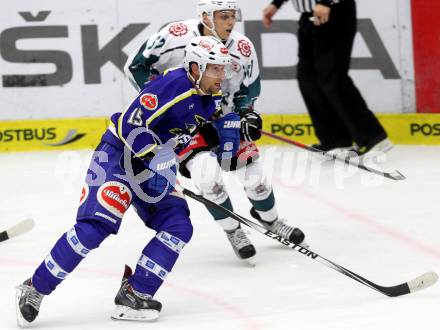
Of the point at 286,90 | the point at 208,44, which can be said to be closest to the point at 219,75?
the point at 208,44

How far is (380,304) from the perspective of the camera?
461cm

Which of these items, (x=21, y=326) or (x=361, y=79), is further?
(x=361, y=79)

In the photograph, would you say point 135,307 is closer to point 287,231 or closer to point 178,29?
point 287,231

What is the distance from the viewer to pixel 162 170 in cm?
458

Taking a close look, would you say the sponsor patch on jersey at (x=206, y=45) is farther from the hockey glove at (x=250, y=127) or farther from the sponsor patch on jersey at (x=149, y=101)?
the hockey glove at (x=250, y=127)

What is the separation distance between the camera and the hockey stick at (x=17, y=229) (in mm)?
5977

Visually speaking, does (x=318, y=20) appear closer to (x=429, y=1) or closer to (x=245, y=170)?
(x=429, y=1)

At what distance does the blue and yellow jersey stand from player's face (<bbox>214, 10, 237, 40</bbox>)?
84 cm

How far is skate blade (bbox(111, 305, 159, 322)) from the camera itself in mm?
4516

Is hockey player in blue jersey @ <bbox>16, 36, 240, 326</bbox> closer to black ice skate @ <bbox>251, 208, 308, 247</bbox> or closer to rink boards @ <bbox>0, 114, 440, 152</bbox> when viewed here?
black ice skate @ <bbox>251, 208, 308, 247</bbox>

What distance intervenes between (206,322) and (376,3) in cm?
414

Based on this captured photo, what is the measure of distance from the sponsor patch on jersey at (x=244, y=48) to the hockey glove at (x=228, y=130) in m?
0.31

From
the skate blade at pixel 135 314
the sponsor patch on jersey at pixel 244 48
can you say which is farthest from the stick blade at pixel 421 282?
the sponsor patch on jersey at pixel 244 48

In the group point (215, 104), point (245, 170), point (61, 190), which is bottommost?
point (61, 190)
